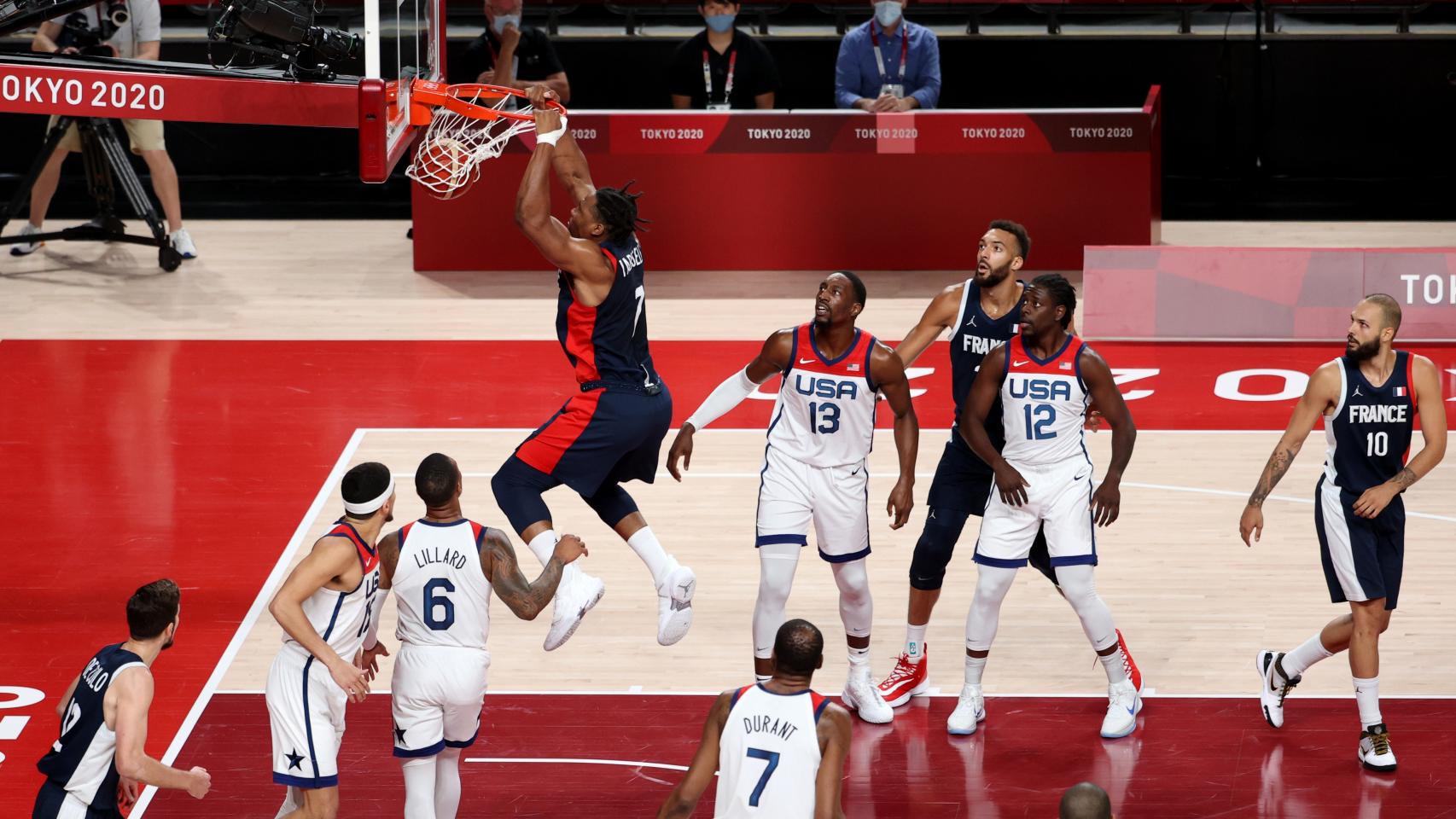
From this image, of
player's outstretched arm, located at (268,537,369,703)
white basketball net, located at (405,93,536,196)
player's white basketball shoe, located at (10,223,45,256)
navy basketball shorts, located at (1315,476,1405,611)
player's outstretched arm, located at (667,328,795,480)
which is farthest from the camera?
player's white basketball shoe, located at (10,223,45,256)

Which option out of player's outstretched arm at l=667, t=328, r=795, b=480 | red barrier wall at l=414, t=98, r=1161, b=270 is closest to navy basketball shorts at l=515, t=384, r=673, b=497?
player's outstretched arm at l=667, t=328, r=795, b=480

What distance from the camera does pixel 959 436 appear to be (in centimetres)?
755

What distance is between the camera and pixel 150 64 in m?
8.28

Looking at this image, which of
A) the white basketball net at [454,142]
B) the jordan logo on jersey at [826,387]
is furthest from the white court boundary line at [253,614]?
the jordan logo on jersey at [826,387]

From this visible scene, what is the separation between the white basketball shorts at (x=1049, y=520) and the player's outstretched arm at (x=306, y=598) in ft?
8.58

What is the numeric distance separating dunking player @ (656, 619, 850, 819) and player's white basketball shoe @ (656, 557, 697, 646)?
2116 mm

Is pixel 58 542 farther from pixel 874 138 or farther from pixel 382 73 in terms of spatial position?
pixel 874 138

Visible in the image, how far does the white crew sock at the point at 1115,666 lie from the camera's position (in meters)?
7.29

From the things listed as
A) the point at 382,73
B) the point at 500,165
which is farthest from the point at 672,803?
the point at 500,165

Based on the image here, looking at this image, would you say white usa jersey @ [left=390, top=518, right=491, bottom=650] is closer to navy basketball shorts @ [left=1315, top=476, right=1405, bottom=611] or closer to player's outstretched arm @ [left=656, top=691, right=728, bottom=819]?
player's outstretched arm @ [left=656, top=691, right=728, bottom=819]

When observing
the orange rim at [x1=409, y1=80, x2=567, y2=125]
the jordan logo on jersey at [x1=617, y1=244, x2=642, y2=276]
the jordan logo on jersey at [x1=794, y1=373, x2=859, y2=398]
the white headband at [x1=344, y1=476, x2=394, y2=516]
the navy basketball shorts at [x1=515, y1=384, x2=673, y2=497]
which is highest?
the orange rim at [x1=409, y1=80, x2=567, y2=125]

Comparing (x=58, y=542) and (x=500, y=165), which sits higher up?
(x=500, y=165)

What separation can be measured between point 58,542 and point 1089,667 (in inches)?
211

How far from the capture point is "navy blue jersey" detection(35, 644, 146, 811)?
562cm
